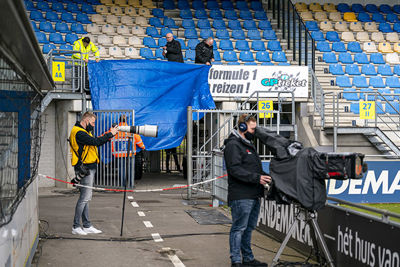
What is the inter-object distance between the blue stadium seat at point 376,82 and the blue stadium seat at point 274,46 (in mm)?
3606

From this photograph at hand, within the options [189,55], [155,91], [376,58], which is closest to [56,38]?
[189,55]

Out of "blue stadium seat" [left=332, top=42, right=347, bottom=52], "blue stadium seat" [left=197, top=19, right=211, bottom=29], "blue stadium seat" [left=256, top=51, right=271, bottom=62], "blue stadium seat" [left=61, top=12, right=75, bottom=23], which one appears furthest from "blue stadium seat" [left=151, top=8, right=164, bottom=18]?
"blue stadium seat" [left=332, top=42, right=347, bottom=52]

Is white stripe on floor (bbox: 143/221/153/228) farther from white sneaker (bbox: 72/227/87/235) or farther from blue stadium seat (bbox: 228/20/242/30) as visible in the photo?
blue stadium seat (bbox: 228/20/242/30)

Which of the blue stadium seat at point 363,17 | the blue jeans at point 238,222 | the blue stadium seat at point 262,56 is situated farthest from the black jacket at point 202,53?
the blue stadium seat at point 363,17

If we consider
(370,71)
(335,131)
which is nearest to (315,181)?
(335,131)

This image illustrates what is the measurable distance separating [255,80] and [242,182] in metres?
11.0

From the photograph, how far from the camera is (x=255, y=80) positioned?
17.3 metres

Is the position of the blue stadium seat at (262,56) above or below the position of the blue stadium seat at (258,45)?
below

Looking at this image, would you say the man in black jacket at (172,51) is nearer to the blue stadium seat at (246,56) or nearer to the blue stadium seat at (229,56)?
the blue stadium seat at (229,56)

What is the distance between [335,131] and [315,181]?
35.8 ft

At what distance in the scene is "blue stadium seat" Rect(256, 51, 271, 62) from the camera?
20.2 m

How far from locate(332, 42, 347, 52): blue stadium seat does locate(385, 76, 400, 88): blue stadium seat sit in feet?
7.72

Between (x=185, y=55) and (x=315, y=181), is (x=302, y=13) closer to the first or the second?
(x=185, y=55)

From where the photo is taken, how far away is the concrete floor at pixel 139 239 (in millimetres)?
7367
